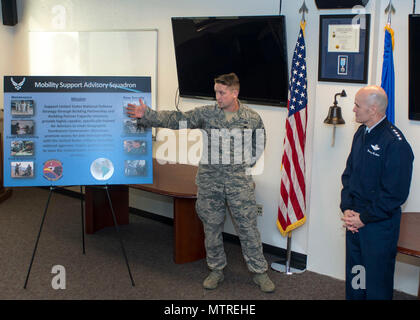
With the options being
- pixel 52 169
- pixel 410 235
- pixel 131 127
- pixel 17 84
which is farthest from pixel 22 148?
pixel 410 235

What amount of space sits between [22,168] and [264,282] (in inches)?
74.7

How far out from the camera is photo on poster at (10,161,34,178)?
3.39m

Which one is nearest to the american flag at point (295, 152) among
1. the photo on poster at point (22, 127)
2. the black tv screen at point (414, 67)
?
the black tv screen at point (414, 67)

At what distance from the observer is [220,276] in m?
3.77

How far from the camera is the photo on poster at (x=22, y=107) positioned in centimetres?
336

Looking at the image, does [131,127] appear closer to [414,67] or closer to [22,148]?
[22,148]

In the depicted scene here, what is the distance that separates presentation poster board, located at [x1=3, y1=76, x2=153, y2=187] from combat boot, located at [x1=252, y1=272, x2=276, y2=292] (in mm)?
1312

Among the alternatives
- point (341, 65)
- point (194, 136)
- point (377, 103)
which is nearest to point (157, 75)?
point (194, 136)

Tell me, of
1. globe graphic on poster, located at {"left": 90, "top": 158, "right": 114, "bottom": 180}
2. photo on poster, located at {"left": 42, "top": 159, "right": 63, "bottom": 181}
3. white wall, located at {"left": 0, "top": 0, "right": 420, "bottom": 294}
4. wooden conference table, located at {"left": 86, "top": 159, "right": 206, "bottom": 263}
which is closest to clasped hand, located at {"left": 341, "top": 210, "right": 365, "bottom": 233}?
white wall, located at {"left": 0, "top": 0, "right": 420, "bottom": 294}

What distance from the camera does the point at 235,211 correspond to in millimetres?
3559

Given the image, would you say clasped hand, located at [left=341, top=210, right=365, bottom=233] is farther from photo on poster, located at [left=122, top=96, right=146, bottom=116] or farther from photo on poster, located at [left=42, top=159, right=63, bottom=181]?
photo on poster, located at [left=42, top=159, right=63, bottom=181]

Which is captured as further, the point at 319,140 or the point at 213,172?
the point at 319,140

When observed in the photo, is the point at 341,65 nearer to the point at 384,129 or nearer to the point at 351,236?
the point at 384,129

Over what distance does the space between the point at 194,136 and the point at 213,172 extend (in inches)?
53.5
